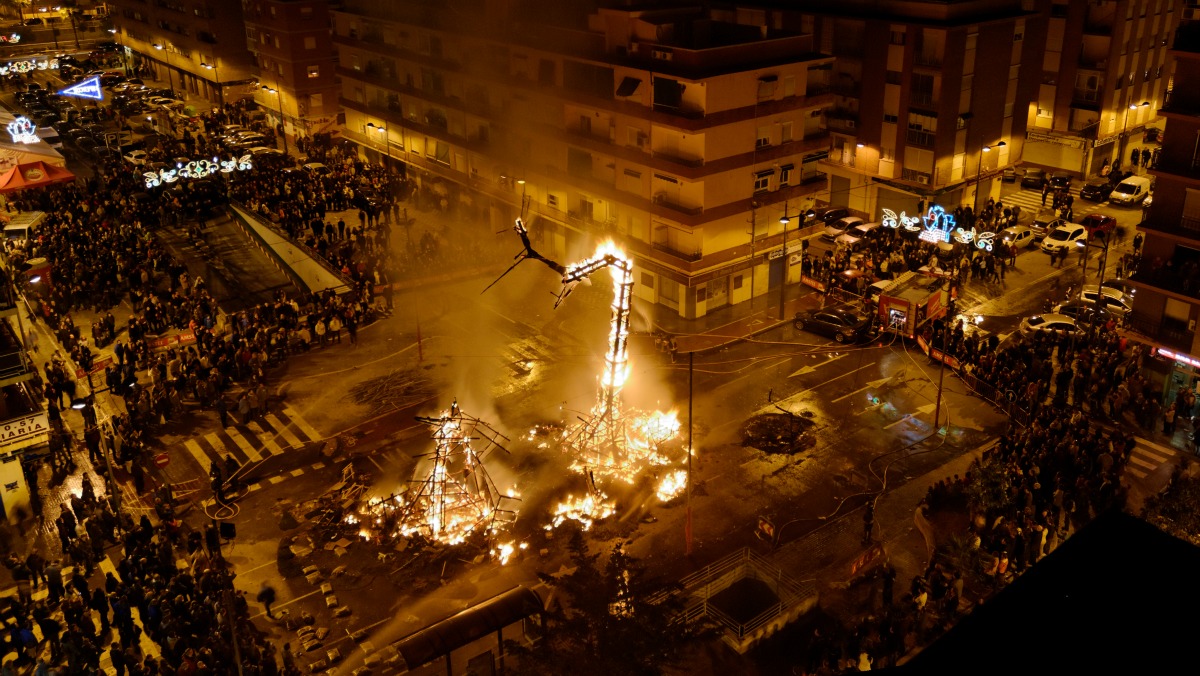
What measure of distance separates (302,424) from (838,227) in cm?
3509

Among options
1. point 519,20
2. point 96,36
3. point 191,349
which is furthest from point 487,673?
point 96,36

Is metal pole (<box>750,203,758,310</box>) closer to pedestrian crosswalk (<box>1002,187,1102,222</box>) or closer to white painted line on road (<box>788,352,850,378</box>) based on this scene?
white painted line on road (<box>788,352,850,378</box>)

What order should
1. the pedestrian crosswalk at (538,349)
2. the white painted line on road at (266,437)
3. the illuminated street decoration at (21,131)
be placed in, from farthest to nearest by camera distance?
the pedestrian crosswalk at (538,349) → the illuminated street decoration at (21,131) → the white painted line on road at (266,437)

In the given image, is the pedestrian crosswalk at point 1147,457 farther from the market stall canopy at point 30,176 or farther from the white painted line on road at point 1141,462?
A: the market stall canopy at point 30,176

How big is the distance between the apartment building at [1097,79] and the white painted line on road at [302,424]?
5180 cm

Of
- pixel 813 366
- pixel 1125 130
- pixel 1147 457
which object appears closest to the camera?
pixel 1147 457

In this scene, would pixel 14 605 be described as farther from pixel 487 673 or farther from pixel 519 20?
pixel 519 20

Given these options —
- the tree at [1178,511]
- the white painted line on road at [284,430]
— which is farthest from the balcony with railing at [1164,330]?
the white painted line on road at [284,430]

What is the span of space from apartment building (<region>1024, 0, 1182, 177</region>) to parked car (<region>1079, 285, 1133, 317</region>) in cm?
2124

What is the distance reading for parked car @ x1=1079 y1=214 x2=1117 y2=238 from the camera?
57.9 m

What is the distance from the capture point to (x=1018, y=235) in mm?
58344

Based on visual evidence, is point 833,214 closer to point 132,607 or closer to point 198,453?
point 198,453

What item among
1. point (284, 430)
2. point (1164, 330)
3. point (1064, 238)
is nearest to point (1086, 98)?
point (1064, 238)

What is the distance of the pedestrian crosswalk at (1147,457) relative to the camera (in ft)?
121
